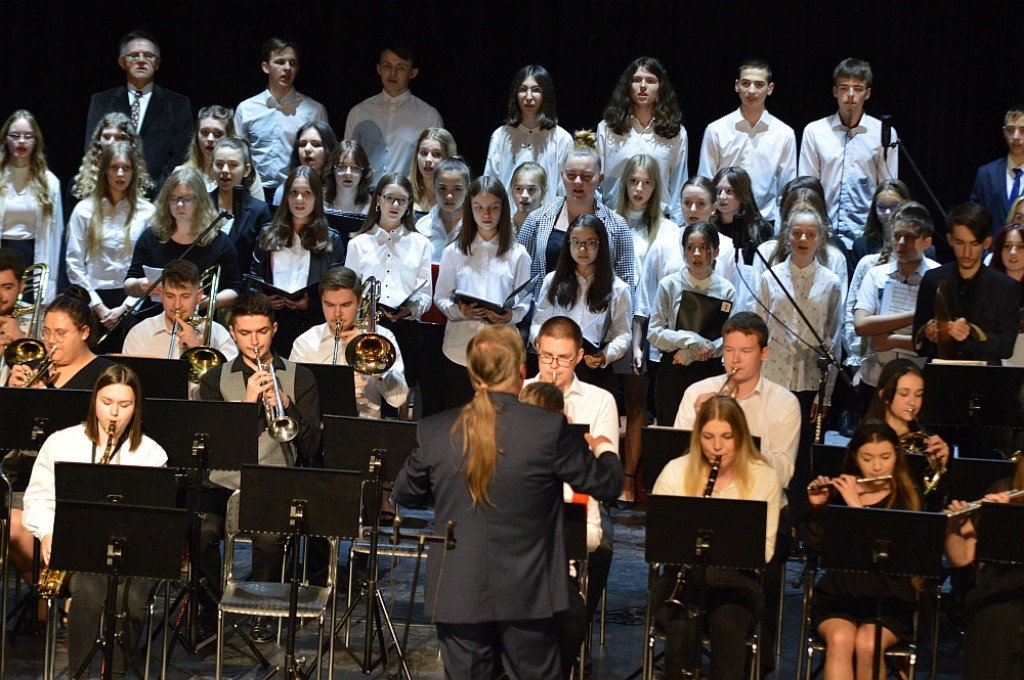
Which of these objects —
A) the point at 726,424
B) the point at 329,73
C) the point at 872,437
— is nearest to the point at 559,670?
the point at 726,424

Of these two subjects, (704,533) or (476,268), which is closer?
(704,533)

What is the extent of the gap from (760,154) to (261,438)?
4.09 m

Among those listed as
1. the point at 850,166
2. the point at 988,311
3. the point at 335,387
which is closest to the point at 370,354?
the point at 335,387

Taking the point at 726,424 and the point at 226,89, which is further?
the point at 226,89

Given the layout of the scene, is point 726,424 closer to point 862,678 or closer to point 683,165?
point 862,678

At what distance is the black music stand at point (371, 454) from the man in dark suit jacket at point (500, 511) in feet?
3.36

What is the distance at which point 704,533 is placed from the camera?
470cm

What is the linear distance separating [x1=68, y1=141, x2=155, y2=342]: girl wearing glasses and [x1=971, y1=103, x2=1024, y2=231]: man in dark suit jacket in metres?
5.18

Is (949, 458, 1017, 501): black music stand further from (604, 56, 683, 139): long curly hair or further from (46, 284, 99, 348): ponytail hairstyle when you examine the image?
(46, 284, 99, 348): ponytail hairstyle

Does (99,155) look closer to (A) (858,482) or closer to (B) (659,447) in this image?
(B) (659,447)

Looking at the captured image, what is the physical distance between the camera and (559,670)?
433 centimetres

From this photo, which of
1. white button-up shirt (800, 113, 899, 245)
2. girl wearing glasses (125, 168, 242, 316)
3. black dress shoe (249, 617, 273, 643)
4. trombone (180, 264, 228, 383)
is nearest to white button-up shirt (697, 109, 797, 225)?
white button-up shirt (800, 113, 899, 245)

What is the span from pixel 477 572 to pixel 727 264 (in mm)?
3880

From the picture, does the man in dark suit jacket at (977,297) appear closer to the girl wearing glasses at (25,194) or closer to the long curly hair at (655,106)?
the long curly hair at (655,106)
